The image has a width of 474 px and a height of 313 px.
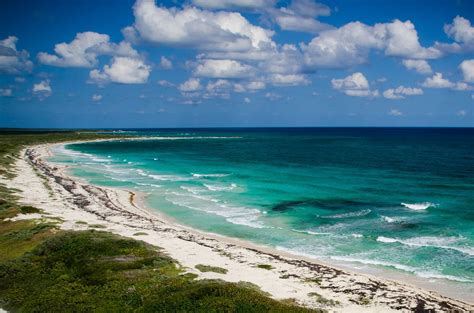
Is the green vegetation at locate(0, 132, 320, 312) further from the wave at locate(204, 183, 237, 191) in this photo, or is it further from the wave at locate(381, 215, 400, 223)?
the wave at locate(204, 183, 237, 191)

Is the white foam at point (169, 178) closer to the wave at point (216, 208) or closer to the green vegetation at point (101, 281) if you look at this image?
the wave at point (216, 208)

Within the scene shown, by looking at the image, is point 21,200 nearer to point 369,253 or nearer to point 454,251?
point 369,253

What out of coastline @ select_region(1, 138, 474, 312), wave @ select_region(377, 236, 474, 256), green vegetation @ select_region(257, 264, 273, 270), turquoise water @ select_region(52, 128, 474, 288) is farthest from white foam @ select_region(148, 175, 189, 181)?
green vegetation @ select_region(257, 264, 273, 270)

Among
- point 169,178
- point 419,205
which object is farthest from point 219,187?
point 419,205

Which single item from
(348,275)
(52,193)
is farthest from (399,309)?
(52,193)

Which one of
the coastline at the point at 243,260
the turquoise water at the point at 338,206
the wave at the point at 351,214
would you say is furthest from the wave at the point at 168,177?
the wave at the point at 351,214

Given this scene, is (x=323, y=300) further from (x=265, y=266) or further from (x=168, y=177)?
(x=168, y=177)
